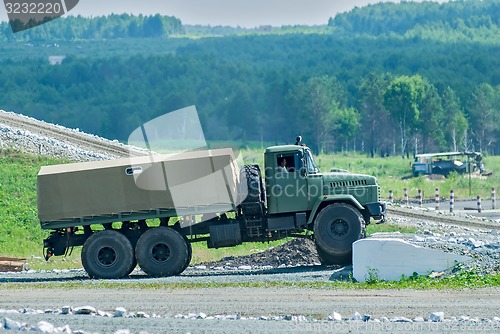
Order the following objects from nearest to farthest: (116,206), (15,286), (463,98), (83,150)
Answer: (15,286) → (116,206) → (83,150) → (463,98)

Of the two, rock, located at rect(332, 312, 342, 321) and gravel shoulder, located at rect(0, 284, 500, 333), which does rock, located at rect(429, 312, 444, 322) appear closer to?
gravel shoulder, located at rect(0, 284, 500, 333)

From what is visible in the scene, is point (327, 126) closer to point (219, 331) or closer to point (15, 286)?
point (15, 286)

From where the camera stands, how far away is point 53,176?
2748 centimetres

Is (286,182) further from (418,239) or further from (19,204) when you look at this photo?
(19,204)

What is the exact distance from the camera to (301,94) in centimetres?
11512

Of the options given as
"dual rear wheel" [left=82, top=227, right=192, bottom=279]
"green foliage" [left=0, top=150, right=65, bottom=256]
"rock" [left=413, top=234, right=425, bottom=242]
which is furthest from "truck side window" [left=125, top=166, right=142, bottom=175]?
"green foliage" [left=0, top=150, right=65, bottom=256]

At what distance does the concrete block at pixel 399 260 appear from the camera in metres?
25.1

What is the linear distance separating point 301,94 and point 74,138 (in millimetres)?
61638

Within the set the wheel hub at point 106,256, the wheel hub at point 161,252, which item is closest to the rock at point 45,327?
the wheel hub at point 106,256

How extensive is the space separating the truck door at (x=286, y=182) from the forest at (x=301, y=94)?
6497cm

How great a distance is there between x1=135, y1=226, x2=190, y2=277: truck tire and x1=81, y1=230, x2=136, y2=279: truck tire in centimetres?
26

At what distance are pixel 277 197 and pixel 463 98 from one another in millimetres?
89891

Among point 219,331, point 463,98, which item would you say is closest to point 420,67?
point 463,98

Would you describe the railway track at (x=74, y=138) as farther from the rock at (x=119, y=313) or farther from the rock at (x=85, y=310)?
the rock at (x=119, y=313)
